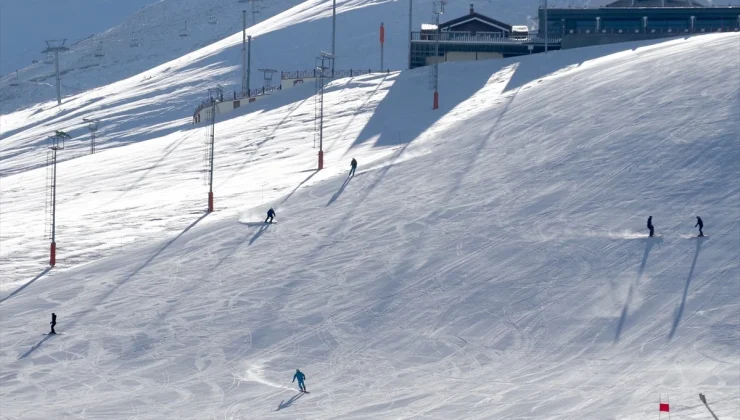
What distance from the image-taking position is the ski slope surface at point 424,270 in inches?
1002

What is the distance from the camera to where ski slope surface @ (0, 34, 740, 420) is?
25453mm

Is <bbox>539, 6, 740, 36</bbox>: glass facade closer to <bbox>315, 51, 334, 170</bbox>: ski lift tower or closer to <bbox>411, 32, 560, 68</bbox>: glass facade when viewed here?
<bbox>411, 32, 560, 68</bbox>: glass facade

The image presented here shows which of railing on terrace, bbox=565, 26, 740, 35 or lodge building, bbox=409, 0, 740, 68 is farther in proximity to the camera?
lodge building, bbox=409, 0, 740, 68

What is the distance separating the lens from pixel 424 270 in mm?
32156

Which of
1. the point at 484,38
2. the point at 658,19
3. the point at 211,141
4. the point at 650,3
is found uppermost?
the point at 650,3

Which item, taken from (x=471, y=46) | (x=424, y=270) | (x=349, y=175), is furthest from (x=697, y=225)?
(x=471, y=46)

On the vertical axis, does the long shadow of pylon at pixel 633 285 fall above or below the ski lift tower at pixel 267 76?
below

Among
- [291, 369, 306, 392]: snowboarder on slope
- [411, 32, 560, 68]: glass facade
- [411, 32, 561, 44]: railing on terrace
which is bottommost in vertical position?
[291, 369, 306, 392]: snowboarder on slope

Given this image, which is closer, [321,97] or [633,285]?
[633,285]

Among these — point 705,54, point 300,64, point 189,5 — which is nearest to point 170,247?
point 705,54

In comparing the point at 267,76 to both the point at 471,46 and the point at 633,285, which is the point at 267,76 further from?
the point at 633,285

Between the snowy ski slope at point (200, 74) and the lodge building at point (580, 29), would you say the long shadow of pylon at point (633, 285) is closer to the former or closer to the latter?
the lodge building at point (580, 29)

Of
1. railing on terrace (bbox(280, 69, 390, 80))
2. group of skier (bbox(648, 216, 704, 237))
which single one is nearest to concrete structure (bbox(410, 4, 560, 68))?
railing on terrace (bbox(280, 69, 390, 80))

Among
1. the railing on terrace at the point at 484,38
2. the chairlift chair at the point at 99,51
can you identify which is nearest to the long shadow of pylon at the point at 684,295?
the railing on terrace at the point at 484,38
